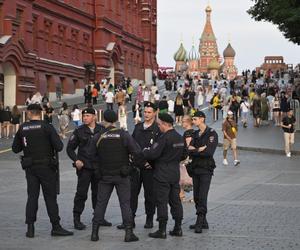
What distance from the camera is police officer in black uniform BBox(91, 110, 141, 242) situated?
36.6 feet

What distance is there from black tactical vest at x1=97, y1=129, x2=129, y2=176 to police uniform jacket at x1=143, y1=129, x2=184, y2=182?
0.40 meters

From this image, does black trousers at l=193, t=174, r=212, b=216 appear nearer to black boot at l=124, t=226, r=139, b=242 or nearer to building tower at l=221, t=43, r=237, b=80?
black boot at l=124, t=226, r=139, b=242

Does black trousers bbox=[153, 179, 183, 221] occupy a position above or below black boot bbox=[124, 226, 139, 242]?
above

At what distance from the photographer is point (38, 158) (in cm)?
1156

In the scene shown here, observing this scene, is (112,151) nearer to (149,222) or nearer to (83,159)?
(83,159)

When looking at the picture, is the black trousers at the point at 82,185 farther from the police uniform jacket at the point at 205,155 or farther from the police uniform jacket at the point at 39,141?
the police uniform jacket at the point at 205,155

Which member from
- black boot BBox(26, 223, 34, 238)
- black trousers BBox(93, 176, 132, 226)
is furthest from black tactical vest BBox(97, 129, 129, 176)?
black boot BBox(26, 223, 34, 238)

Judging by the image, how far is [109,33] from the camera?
6631 cm

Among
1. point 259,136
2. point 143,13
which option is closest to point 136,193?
point 259,136

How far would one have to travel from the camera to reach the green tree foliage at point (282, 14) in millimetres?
36250

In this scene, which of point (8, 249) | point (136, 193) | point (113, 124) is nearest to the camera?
point (8, 249)

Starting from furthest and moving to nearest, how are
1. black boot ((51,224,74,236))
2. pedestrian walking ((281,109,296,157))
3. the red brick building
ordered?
the red brick building, pedestrian walking ((281,109,296,157)), black boot ((51,224,74,236))

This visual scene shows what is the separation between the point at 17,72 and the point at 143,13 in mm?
39852

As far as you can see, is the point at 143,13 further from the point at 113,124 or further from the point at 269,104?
the point at 113,124
